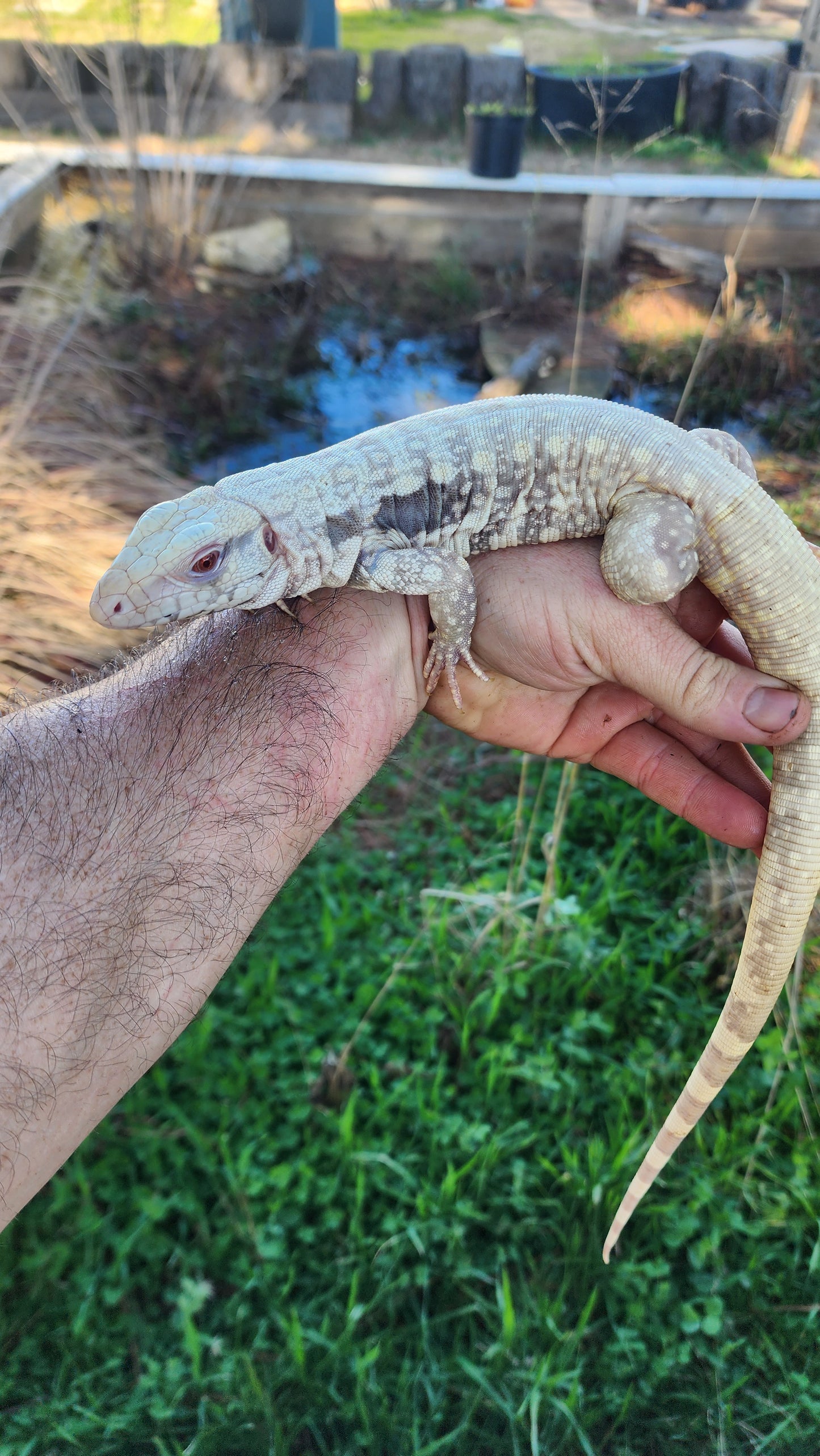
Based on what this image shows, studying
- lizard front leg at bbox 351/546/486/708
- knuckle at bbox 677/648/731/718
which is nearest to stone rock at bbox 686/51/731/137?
lizard front leg at bbox 351/546/486/708

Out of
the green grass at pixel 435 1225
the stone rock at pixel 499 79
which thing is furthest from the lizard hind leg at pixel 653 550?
the stone rock at pixel 499 79

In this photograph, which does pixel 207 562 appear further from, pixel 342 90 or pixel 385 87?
pixel 385 87

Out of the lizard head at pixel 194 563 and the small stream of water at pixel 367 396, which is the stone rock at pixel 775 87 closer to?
the small stream of water at pixel 367 396

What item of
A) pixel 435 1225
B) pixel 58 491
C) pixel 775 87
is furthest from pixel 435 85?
pixel 435 1225

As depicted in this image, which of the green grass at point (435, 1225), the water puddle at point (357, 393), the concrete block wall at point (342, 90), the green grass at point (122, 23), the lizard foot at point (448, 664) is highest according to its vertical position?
the green grass at point (122, 23)

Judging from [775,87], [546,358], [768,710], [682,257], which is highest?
[775,87]

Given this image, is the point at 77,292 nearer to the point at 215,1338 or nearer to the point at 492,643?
the point at 492,643

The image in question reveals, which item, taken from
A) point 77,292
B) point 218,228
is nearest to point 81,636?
point 77,292
